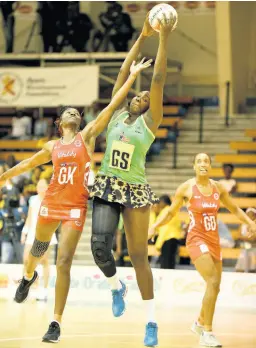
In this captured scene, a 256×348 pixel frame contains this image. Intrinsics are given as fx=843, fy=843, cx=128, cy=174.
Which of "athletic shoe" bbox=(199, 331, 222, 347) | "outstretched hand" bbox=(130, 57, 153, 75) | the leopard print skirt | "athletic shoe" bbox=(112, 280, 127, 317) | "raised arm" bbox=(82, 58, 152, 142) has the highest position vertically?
"outstretched hand" bbox=(130, 57, 153, 75)

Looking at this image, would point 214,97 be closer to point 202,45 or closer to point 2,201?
point 202,45

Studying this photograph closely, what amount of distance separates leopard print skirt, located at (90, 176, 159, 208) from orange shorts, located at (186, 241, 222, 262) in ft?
3.51

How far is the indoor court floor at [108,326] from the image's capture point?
7.79m

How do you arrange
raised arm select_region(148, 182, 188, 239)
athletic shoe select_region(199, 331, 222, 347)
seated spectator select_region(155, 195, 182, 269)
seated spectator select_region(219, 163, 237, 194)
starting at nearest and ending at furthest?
athletic shoe select_region(199, 331, 222, 347), raised arm select_region(148, 182, 188, 239), seated spectator select_region(155, 195, 182, 269), seated spectator select_region(219, 163, 237, 194)

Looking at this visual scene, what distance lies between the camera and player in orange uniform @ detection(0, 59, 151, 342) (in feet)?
23.4

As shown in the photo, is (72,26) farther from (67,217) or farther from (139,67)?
(67,217)

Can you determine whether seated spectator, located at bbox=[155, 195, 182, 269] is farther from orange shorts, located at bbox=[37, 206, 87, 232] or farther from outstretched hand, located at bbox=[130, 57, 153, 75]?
outstretched hand, located at bbox=[130, 57, 153, 75]

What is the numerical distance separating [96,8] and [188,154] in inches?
191

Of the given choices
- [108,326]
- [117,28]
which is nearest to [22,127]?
[117,28]

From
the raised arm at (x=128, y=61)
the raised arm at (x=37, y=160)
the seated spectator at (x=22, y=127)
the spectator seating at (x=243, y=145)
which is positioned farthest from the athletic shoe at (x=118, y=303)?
the seated spectator at (x=22, y=127)

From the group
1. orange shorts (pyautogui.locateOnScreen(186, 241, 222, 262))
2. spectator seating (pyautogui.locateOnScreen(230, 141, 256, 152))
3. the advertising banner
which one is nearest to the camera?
orange shorts (pyautogui.locateOnScreen(186, 241, 222, 262))

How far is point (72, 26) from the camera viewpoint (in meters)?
18.8

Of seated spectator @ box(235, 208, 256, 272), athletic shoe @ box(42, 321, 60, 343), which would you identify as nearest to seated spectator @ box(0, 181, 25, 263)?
seated spectator @ box(235, 208, 256, 272)

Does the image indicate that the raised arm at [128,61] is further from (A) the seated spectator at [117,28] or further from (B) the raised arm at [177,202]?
(A) the seated spectator at [117,28]
